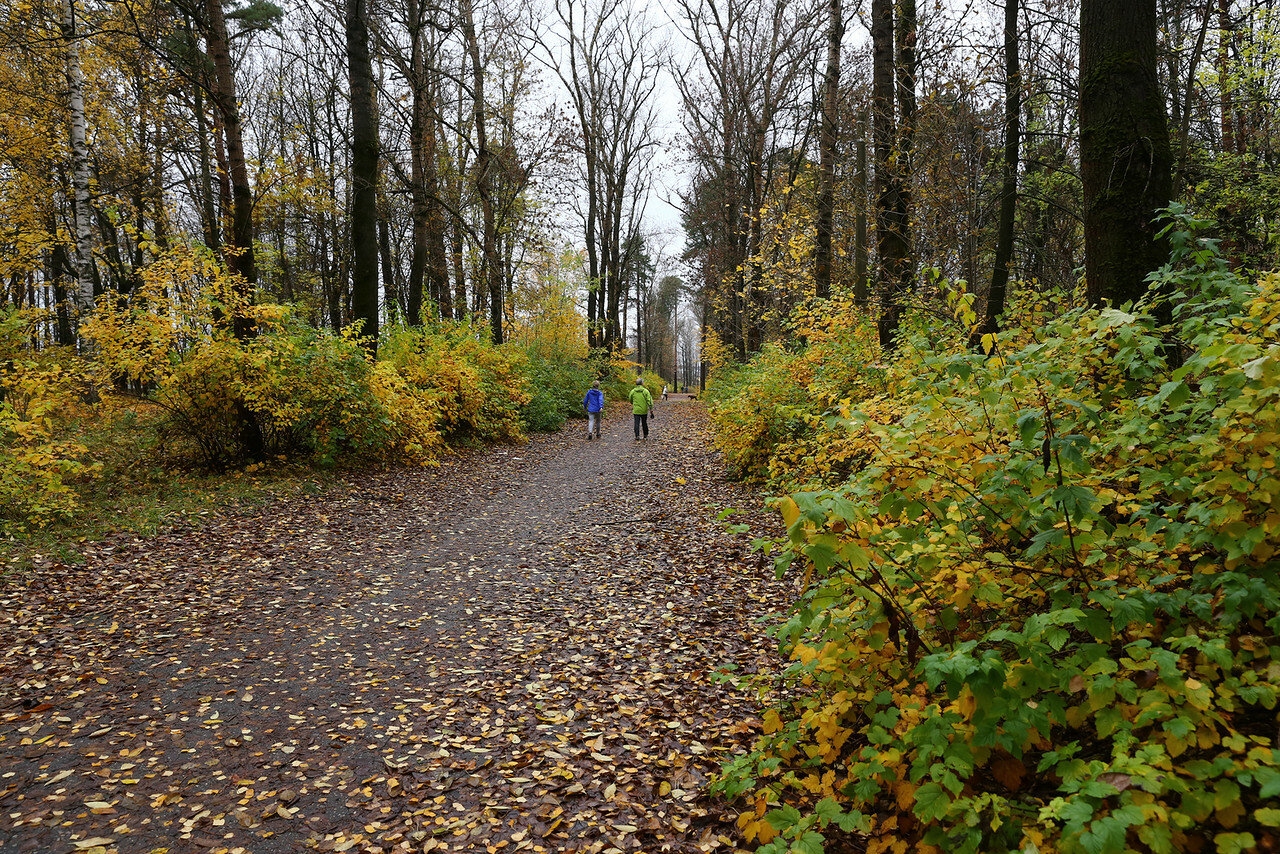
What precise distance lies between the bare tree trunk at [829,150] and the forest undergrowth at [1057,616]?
8674 mm

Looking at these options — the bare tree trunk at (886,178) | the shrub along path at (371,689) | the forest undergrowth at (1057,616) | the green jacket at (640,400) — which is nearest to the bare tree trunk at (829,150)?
the bare tree trunk at (886,178)

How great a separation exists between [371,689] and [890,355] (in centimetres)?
691

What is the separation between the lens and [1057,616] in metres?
2.28

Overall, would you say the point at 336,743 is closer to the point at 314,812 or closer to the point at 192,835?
the point at 314,812

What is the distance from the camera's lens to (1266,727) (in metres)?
2.08

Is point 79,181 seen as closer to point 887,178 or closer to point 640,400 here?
point 640,400

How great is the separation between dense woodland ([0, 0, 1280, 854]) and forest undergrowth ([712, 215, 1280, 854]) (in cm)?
2

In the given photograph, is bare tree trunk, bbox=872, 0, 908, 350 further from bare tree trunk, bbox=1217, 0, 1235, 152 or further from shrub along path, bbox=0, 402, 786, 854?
bare tree trunk, bbox=1217, 0, 1235, 152

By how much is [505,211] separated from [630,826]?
18.9 meters

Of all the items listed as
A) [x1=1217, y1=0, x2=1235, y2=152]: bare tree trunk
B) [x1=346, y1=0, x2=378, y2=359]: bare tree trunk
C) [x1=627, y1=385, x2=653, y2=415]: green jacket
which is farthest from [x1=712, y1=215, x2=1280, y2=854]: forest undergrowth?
[x1=627, y1=385, x2=653, y2=415]: green jacket

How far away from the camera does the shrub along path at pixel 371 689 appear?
3.24 m

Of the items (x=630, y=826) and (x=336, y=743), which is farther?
(x=336, y=743)

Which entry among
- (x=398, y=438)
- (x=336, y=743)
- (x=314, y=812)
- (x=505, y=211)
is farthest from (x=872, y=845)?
(x=505, y=211)

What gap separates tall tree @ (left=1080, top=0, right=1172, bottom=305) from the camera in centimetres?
436
